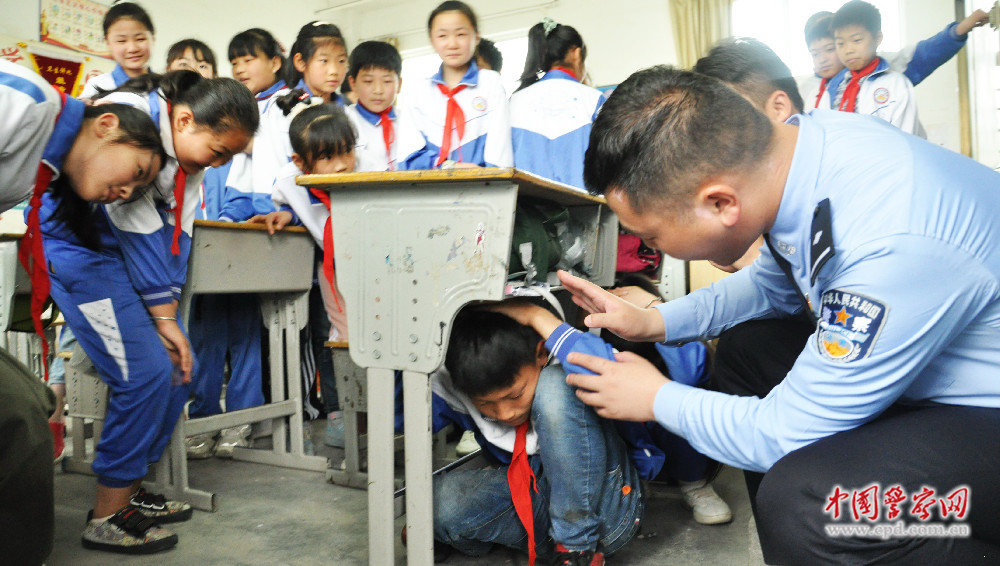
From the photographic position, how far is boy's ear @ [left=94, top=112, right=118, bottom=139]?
4.18 feet

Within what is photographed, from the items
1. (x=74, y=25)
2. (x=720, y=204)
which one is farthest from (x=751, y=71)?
(x=74, y=25)

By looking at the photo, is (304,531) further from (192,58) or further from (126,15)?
(192,58)

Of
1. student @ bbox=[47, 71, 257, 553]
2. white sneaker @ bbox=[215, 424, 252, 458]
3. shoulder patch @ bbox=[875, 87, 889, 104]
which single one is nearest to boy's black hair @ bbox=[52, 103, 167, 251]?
student @ bbox=[47, 71, 257, 553]

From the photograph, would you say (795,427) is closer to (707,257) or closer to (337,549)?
(707,257)

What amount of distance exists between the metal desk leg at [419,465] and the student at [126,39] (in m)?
2.28

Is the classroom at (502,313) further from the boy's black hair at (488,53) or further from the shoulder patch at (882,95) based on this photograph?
the boy's black hair at (488,53)

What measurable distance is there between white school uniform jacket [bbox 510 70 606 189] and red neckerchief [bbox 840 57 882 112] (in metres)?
1.20

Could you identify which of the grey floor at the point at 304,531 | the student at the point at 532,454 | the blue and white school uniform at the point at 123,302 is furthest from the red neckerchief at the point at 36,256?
the student at the point at 532,454

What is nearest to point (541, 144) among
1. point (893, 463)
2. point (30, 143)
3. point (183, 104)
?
point (183, 104)

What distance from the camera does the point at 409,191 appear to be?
1187 mm

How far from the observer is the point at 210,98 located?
1.55 metres

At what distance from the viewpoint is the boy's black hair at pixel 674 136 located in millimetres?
836

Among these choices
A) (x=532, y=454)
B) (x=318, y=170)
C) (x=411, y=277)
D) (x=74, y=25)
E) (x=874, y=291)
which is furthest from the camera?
(x=74, y=25)

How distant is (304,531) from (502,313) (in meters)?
0.76
